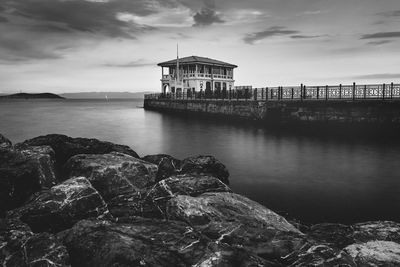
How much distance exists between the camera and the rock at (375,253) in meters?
4.93

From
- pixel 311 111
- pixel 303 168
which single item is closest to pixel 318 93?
pixel 311 111

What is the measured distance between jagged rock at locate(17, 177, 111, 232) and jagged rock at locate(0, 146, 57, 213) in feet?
3.20

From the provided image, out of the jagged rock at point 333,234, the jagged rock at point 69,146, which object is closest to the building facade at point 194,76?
the jagged rock at point 69,146

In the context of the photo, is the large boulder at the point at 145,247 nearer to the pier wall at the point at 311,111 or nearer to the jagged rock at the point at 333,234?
the jagged rock at the point at 333,234

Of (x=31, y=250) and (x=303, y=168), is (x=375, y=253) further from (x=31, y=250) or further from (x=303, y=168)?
(x=303, y=168)

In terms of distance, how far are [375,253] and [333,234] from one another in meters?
1.18

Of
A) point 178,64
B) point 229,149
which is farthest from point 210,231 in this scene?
point 178,64

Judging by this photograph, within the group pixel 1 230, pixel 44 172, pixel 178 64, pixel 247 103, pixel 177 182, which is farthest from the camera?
pixel 178 64

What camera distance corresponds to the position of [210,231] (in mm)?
5441

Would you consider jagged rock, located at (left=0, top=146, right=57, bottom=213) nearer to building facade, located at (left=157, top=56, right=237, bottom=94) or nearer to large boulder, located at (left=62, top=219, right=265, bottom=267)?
large boulder, located at (left=62, top=219, right=265, bottom=267)

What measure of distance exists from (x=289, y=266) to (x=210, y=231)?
4.63 feet

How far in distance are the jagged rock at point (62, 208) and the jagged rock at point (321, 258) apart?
12.2ft

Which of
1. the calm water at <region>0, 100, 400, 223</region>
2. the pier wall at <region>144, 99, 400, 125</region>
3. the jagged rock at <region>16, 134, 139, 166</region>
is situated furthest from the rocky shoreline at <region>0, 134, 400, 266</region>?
the pier wall at <region>144, 99, 400, 125</region>

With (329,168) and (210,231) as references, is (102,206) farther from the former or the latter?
(329,168)
